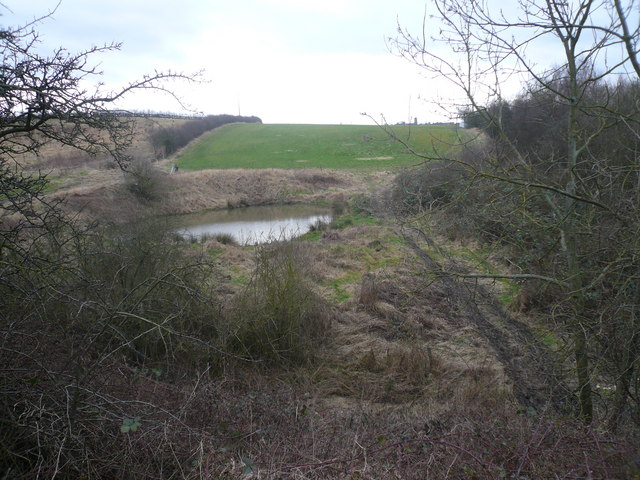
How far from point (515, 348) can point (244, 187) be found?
27.0 metres

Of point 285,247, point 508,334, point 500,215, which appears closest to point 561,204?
point 500,215

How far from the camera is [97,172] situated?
26859 mm

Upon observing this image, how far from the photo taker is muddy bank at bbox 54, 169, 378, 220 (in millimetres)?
26453

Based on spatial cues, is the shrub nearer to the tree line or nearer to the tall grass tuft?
the tree line

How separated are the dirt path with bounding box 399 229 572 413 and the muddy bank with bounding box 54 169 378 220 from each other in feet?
63.2

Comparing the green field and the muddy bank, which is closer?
the muddy bank

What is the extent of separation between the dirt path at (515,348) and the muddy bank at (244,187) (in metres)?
19.3

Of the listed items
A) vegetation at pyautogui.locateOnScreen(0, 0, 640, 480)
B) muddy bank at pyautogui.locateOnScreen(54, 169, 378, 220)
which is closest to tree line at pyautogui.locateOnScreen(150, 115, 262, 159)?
muddy bank at pyautogui.locateOnScreen(54, 169, 378, 220)

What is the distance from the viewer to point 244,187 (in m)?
32.4

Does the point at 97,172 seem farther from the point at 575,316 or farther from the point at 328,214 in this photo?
the point at 575,316

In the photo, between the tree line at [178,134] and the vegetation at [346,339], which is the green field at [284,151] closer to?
the tree line at [178,134]

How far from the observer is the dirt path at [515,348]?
16.5 ft

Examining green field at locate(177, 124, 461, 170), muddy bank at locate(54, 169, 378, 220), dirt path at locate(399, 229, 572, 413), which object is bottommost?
dirt path at locate(399, 229, 572, 413)

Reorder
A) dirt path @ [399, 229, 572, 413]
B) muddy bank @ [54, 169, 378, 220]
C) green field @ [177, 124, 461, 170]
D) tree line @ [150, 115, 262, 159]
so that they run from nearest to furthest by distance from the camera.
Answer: dirt path @ [399, 229, 572, 413] < muddy bank @ [54, 169, 378, 220] < tree line @ [150, 115, 262, 159] < green field @ [177, 124, 461, 170]
